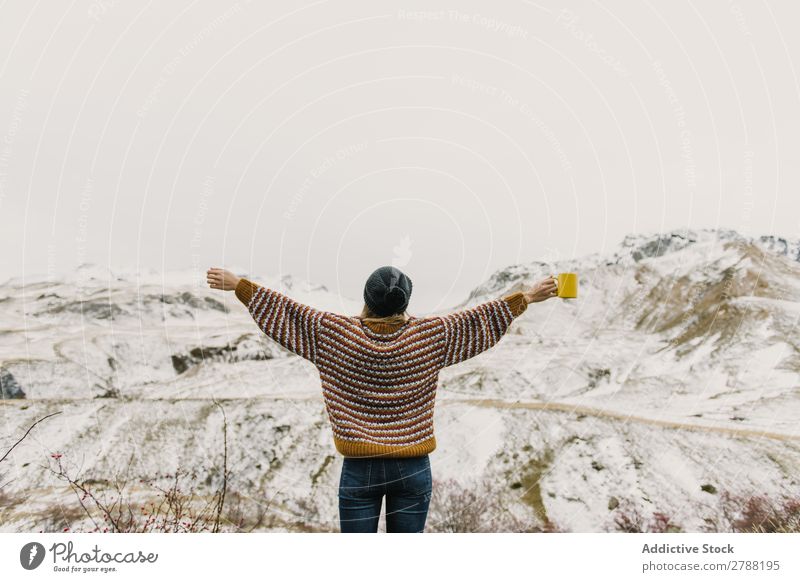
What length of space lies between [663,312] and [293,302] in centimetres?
2636

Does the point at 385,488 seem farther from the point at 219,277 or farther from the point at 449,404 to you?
the point at 449,404

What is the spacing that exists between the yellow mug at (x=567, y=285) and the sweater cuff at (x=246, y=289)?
2.27 meters

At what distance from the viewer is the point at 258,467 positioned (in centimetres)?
1149

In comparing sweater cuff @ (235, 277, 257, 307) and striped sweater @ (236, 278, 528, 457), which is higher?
sweater cuff @ (235, 277, 257, 307)

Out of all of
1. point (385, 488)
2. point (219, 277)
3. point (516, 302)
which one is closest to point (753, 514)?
point (516, 302)

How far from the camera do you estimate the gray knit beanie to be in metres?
3.84

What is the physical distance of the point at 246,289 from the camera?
4211mm

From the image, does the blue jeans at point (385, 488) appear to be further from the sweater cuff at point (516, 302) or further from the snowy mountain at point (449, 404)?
the snowy mountain at point (449, 404)

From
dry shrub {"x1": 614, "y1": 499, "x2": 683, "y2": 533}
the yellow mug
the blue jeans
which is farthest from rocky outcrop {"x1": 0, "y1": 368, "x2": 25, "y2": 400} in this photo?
the yellow mug

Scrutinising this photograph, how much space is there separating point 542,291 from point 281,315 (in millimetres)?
1934

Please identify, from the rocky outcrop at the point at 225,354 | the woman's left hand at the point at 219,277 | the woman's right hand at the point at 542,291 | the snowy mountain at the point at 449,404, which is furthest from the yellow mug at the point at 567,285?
the rocky outcrop at the point at 225,354

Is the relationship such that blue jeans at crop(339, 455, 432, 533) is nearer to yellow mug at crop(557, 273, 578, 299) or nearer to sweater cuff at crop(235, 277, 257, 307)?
sweater cuff at crop(235, 277, 257, 307)

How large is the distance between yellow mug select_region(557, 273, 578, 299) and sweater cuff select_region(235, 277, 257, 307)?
7.45ft

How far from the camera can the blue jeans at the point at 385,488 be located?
153 inches
